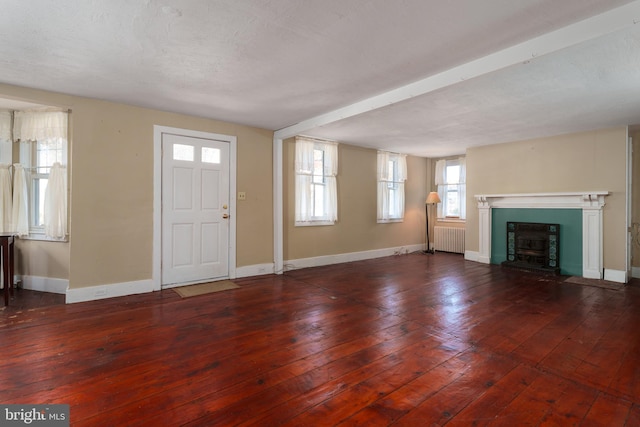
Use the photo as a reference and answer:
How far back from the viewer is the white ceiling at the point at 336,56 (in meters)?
2.10

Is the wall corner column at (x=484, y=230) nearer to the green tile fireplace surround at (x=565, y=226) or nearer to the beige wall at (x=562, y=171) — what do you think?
the beige wall at (x=562, y=171)

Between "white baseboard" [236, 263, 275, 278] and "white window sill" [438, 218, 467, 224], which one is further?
"white window sill" [438, 218, 467, 224]

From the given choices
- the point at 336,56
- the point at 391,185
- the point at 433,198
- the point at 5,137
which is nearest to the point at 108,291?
the point at 5,137

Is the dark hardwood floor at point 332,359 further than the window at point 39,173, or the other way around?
the window at point 39,173

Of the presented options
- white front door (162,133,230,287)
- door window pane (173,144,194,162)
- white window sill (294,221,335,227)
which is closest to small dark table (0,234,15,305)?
white front door (162,133,230,287)

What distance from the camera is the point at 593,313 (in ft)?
11.2

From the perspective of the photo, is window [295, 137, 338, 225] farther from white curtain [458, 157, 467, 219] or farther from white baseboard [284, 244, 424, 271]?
white curtain [458, 157, 467, 219]

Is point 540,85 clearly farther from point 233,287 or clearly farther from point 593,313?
point 233,287

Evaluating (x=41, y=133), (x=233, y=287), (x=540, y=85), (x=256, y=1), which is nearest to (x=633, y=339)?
(x=540, y=85)

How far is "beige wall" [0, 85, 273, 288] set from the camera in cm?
378

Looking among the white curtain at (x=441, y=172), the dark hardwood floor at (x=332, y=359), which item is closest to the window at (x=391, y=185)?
the white curtain at (x=441, y=172)

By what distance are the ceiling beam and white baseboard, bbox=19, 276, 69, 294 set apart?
4.56m

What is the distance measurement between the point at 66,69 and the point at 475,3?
358cm

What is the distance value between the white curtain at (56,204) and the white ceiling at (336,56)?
1.36 meters
